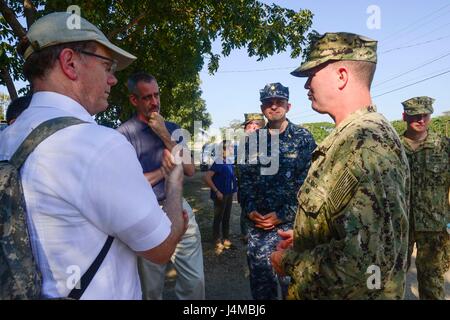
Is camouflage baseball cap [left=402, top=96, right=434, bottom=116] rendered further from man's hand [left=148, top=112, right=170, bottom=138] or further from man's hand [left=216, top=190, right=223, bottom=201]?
man's hand [left=216, top=190, right=223, bottom=201]

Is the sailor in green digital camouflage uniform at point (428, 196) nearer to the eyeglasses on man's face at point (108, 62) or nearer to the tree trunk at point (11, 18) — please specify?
the eyeglasses on man's face at point (108, 62)

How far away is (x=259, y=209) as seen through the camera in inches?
132

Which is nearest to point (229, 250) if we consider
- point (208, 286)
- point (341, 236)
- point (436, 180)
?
point (208, 286)

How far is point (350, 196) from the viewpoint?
1.43m

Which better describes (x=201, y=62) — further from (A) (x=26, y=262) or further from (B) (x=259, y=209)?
(A) (x=26, y=262)

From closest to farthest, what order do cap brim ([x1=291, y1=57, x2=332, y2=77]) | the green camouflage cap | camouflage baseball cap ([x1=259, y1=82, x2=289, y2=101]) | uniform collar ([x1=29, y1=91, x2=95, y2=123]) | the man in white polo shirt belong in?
the man in white polo shirt → uniform collar ([x1=29, y1=91, x2=95, y2=123]) → cap brim ([x1=291, y1=57, x2=332, y2=77]) → camouflage baseball cap ([x1=259, y1=82, x2=289, y2=101]) → the green camouflage cap

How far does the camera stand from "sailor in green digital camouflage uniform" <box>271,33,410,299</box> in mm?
1389

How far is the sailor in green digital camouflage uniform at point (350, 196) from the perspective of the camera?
4.56 ft

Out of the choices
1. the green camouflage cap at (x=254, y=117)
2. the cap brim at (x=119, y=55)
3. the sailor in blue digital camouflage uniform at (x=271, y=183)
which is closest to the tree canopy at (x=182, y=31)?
the green camouflage cap at (x=254, y=117)

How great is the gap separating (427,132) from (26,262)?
4.36m

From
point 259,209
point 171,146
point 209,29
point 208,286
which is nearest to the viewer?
point 171,146

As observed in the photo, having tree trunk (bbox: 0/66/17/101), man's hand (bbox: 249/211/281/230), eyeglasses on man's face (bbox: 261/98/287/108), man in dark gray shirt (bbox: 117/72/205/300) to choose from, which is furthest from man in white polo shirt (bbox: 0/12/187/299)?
tree trunk (bbox: 0/66/17/101)

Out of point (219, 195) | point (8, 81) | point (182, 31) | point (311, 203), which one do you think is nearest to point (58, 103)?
point (311, 203)

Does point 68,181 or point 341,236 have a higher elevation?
point 68,181
